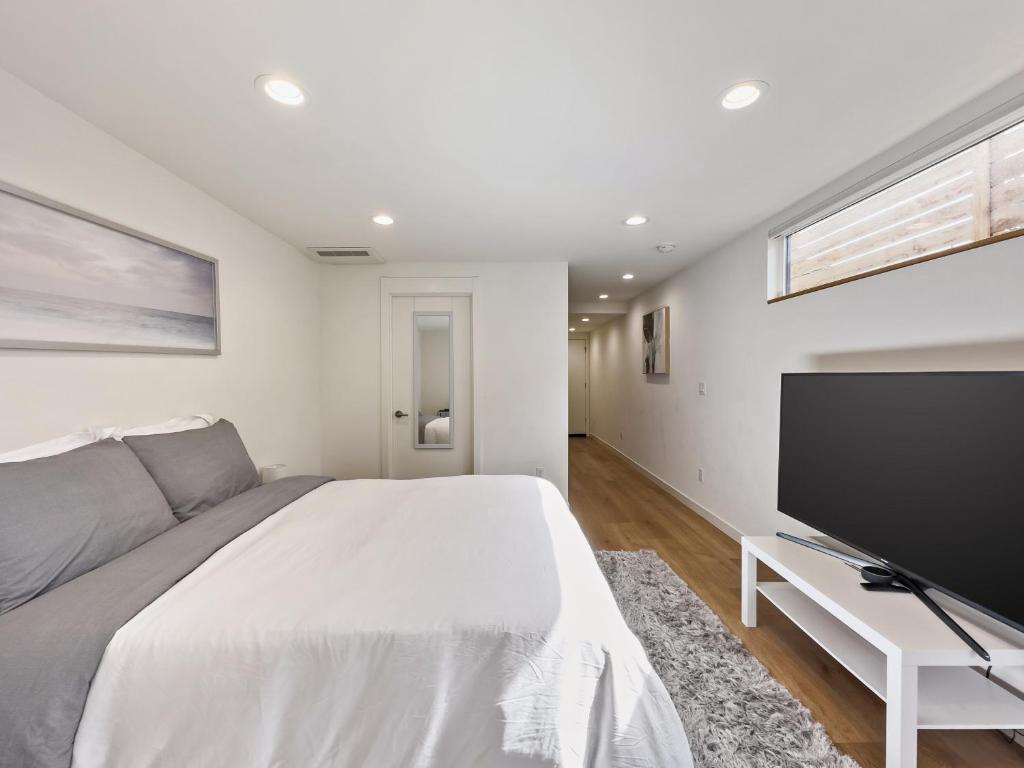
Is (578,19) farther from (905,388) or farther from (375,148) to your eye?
(905,388)

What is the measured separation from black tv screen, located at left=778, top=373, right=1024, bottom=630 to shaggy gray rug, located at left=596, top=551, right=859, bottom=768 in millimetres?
699

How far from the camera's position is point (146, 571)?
1296 mm

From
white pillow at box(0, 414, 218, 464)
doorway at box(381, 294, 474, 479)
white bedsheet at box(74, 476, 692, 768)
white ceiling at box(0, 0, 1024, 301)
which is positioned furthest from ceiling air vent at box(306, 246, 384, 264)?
white bedsheet at box(74, 476, 692, 768)

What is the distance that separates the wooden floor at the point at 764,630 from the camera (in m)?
1.44

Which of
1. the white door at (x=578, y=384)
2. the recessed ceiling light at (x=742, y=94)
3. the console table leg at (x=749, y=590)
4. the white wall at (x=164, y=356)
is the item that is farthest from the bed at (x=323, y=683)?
the white door at (x=578, y=384)

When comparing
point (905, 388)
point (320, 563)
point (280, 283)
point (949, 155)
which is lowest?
point (320, 563)

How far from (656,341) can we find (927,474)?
139 inches

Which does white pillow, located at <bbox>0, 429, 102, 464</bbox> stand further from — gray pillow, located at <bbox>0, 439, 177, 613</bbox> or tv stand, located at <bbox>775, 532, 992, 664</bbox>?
tv stand, located at <bbox>775, 532, 992, 664</bbox>

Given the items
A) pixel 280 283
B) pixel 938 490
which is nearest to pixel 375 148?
pixel 280 283

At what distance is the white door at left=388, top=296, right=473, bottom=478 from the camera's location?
4016 millimetres

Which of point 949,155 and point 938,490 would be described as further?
point 949,155

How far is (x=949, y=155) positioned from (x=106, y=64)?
10.9ft

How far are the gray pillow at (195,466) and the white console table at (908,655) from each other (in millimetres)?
2695

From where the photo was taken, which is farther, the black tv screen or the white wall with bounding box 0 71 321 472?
the white wall with bounding box 0 71 321 472
